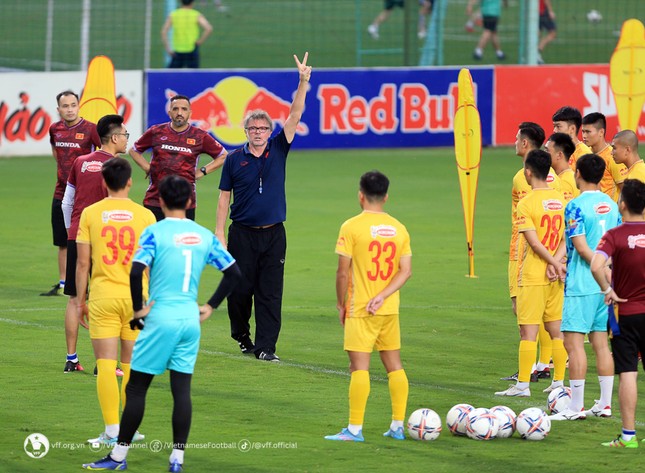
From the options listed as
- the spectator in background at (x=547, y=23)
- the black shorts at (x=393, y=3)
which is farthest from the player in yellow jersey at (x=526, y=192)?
the black shorts at (x=393, y=3)

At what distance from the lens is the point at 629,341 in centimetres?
850

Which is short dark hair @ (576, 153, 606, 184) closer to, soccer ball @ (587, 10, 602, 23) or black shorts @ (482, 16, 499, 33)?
black shorts @ (482, 16, 499, 33)

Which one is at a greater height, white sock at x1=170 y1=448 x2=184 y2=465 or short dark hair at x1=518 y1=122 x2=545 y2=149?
short dark hair at x1=518 y1=122 x2=545 y2=149

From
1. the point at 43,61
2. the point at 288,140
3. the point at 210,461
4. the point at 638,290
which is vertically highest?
the point at 43,61

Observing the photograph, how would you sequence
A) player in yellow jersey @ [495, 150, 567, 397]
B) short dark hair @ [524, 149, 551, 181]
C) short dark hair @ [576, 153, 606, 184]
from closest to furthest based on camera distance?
short dark hair @ [576, 153, 606, 184]
short dark hair @ [524, 149, 551, 181]
player in yellow jersey @ [495, 150, 567, 397]

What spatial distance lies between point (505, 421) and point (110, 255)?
295 cm

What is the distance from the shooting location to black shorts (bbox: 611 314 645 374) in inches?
333

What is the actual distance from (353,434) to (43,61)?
24391 mm

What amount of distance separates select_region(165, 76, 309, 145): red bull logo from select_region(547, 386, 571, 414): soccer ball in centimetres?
1581

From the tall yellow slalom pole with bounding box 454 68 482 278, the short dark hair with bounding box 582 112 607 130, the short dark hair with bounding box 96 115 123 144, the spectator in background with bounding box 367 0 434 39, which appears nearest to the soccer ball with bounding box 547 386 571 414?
the short dark hair with bounding box 582 112 607 130

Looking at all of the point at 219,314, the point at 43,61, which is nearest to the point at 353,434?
the point at 219,314

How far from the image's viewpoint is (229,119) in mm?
25016

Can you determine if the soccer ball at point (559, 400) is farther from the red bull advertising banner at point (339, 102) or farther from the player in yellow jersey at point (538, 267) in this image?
the red bull advertising banner at point (339, 102)

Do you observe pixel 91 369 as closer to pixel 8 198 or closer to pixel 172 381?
pixel 172 381
